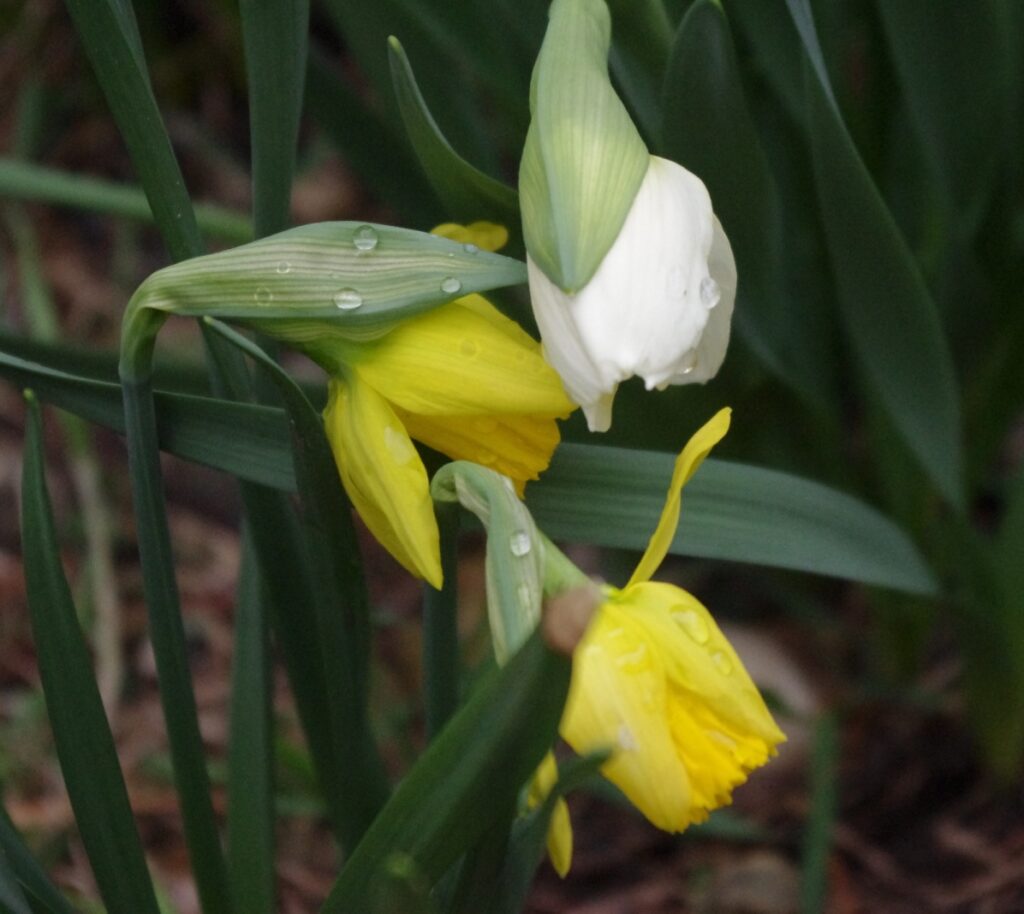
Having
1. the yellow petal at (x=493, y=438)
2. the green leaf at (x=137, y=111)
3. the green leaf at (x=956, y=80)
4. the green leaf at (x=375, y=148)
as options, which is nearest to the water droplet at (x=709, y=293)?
the yellow petal at (x=493, y=438)

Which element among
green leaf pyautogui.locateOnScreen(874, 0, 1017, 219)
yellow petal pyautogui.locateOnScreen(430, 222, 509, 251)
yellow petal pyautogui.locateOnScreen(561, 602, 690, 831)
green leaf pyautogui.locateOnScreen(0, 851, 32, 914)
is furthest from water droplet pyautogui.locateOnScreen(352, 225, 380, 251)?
green leaf pyautogui.locateOnScreen(874, 0, 1017, 219)

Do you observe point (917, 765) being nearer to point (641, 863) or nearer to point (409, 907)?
point (641, 863)

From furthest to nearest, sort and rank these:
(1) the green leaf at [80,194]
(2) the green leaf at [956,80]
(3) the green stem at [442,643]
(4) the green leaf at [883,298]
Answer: (1) the green leaf at [80,194] < (2) the green leaf at [956,80] < (4) the green leaf at [883,298] < (3) the green stem at [442,643]

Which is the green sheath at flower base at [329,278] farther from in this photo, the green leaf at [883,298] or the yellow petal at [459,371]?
the green leaf at [883,298]

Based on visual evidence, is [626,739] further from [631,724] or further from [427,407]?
[427,407]

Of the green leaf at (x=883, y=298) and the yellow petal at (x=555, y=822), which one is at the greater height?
the green leaf at (x=883, y=298)

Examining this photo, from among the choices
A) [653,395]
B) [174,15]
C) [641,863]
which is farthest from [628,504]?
[174,15]
